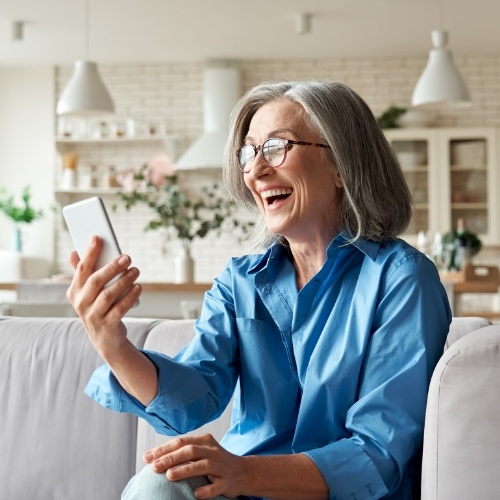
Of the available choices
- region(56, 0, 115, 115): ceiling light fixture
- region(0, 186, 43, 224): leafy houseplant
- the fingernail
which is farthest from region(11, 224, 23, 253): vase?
the fingernail

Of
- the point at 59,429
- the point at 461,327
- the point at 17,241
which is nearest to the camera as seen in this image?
the point at 461,327

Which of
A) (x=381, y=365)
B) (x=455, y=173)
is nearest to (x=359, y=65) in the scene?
(x=455, y=173)

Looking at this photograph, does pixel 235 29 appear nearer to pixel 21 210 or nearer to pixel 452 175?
pixel 452 175

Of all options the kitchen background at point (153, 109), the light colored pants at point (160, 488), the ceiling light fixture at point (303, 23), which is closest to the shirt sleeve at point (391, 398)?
the light colored pants at point (160, 488)

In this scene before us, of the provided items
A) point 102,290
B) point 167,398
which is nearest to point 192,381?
point 167,398

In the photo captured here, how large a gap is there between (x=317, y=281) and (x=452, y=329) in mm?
455

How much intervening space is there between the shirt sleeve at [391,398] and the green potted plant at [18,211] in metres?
7.09

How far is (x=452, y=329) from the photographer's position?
201cm

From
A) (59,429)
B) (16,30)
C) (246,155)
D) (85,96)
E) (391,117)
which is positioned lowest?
(59,429)

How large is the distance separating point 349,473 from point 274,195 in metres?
0.54

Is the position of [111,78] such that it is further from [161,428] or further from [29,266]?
[161,428]

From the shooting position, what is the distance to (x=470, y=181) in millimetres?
8188

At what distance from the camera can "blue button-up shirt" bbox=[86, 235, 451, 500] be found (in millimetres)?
1507

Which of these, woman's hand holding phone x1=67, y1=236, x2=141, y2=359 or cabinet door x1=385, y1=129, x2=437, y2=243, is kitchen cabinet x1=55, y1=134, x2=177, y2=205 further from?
woman's hand holding phone x1=67, y1=236, x2=141, y2=359
